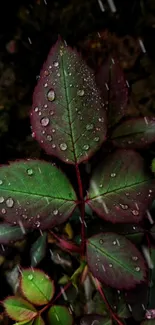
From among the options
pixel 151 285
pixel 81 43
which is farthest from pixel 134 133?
pixel 81 43

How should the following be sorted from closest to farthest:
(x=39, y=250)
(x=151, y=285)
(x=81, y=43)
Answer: (x=151, y=285)
(x=39, y=250)
(x=81, y=43)

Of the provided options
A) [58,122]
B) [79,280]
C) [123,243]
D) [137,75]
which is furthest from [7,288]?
[137,75]

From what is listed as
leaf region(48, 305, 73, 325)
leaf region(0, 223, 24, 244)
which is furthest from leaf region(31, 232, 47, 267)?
leaf region(48, 305, 73, 325)

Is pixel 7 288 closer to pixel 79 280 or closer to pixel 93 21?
pixel 79 280

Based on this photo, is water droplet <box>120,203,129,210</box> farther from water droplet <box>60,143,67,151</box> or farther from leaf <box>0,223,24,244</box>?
leaf <box>0,223,24,244</box>

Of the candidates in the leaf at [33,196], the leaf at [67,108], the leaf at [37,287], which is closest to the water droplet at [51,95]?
the leaf at [67,108]

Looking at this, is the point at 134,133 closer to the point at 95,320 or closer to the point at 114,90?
the point at 114,90
